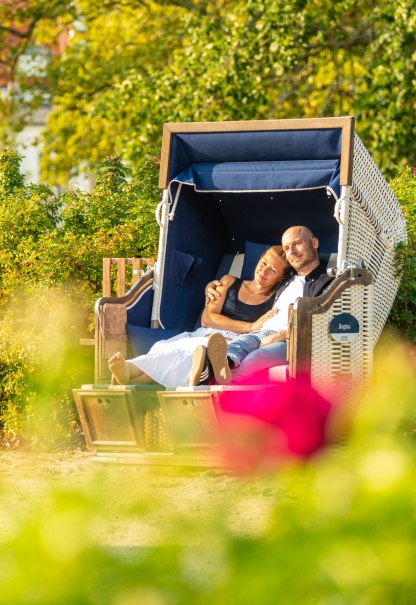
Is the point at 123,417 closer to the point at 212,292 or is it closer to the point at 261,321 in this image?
the point at 261,321

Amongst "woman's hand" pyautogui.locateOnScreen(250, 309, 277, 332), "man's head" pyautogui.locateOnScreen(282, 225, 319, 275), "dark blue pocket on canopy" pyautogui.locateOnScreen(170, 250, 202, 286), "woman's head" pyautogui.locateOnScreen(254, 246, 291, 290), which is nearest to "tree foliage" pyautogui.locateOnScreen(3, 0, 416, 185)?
"dark blue pocket on canopy" pyautogui.locateOnScreen(170, 250, 202, 286)

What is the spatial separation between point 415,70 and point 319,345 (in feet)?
23.7

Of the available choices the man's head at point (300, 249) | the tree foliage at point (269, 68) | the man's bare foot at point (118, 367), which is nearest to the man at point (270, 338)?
the man's head at point (300, 249)

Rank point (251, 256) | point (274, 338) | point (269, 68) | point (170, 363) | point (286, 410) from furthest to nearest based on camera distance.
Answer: point (269, 68)
point (251, 256)
point (274, 338)
point (170, 363)
point (286, 410)

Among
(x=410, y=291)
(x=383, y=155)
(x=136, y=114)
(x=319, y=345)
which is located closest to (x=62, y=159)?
(x=136, y=114)

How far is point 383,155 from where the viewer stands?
13.1 meters

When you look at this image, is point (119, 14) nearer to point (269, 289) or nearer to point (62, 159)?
point (62, 159)

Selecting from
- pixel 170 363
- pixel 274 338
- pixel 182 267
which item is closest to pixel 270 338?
pixel 274 338

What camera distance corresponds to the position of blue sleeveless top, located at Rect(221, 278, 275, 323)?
6.93 meters

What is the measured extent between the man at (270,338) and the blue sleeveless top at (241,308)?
88 millimetres

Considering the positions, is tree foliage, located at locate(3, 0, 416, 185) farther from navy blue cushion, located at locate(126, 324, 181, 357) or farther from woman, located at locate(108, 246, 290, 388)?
navy blue cushion, located at locate(126, 324, 181, 357)

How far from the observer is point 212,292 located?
7.06m

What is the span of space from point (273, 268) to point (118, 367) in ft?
4.74

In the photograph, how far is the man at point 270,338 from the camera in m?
5.66
